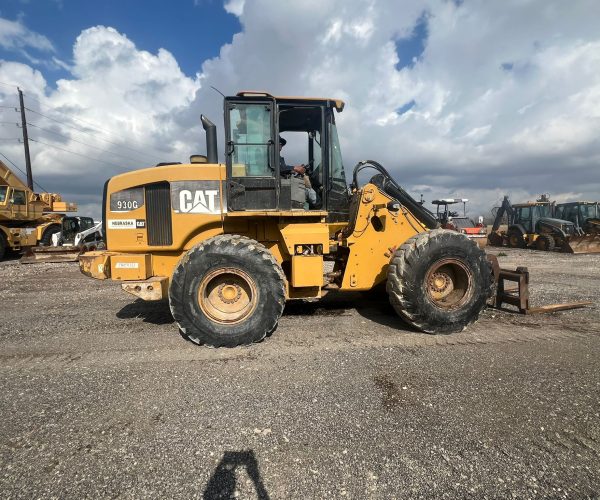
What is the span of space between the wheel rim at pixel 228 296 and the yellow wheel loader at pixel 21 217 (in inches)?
623

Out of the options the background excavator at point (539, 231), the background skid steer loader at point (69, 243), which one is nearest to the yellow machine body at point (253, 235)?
the background skid steer loader at point (69, 243)

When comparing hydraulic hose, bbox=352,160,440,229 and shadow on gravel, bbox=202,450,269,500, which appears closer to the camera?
shadow on gravel, bbox=202,450,269,500

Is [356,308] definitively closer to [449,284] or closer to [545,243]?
[449,284]

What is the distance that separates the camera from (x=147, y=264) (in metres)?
4.91

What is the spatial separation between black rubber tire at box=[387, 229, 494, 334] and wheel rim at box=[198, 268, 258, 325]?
1839 mm

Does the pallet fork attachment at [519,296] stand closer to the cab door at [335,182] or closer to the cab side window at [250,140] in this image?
the cab door at [335,182]

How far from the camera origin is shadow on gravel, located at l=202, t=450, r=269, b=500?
2.08 m

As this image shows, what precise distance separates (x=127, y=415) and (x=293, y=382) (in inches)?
56.3

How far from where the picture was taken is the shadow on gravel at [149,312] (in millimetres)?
5603

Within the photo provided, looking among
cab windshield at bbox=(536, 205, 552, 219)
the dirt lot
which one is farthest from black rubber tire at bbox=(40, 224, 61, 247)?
cab windshield at bbox=(536, 205, 552, 219)

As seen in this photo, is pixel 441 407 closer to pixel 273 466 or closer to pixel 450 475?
pixel 450 475

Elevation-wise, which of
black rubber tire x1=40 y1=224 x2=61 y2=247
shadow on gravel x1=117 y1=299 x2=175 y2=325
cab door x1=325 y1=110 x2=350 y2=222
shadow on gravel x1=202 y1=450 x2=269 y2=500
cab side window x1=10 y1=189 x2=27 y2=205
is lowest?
shadow on gravel x1=202 y1=450 x2=269 y2=500

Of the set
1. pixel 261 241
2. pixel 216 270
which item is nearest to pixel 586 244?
pixel 261 241

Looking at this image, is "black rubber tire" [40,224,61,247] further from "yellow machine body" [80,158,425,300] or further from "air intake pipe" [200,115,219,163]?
"air intake pipe" [200,115,219,163]
